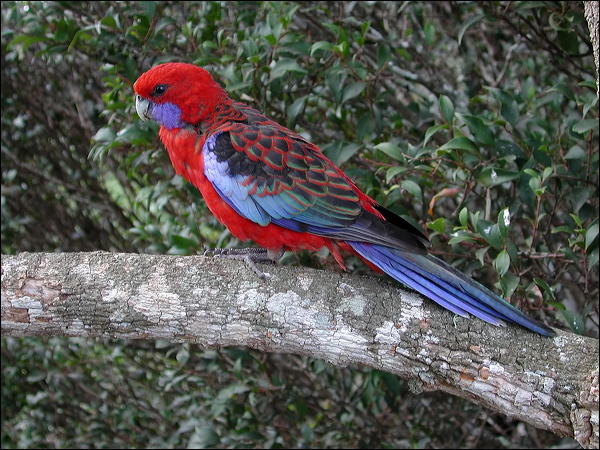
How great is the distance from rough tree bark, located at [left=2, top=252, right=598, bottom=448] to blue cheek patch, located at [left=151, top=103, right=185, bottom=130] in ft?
2.37

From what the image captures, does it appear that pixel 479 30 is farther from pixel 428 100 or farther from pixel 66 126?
pixel 66 126

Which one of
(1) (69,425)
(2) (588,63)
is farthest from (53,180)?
(2) (588,63)

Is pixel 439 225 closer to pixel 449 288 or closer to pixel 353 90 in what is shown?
pixel 449 288

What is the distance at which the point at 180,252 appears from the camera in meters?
2.98

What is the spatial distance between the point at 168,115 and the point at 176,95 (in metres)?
0.10

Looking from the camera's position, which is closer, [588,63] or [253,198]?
[253,198]

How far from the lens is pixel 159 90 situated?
2646 mm

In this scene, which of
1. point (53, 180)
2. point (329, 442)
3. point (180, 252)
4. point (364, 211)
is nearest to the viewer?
point (364, 211)

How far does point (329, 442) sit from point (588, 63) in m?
2.83

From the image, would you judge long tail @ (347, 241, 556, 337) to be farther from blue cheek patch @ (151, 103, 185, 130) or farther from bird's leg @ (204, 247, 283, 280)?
blue cheek patch @ (151, 103, 185, 130)

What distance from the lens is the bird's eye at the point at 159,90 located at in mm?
2637

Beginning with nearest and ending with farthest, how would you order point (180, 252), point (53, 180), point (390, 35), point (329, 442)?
1. point (180, 252)
2. point (329, 442)
3. point (390, 35)
4. point (53, 180)

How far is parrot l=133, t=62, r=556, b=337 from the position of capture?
2.28 meters

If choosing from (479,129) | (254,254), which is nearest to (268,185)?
(254,254)
